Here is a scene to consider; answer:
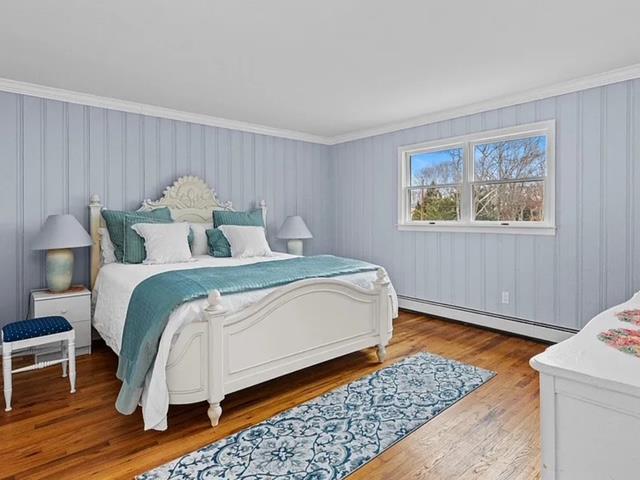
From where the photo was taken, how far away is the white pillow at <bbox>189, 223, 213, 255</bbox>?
3989 millimetres

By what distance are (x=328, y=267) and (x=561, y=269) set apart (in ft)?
6.95

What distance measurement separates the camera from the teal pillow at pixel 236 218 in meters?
4.23

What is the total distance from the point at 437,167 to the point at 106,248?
11.8 ft

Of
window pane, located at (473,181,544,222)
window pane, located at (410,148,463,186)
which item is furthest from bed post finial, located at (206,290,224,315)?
window pane, located at (410,148,463,186)

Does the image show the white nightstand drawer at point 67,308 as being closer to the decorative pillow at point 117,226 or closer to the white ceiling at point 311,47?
the decorative pillow at point 117,226

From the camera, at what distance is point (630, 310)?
1.65 metres

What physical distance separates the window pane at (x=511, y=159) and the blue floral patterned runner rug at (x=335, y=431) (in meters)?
2.00

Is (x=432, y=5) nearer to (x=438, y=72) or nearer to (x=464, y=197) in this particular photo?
(x=438, y=72)

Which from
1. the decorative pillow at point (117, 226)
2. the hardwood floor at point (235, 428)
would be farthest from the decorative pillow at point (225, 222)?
the hardwood floor at point (235, 428)

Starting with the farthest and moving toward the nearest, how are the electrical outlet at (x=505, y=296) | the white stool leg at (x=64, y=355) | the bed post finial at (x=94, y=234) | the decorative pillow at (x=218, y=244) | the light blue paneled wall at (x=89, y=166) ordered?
1. the decorative pillow at (x=218, y=244)
2. the electrical outlet at (x=505, y=296)
3. the bed post finial at (x=94, y=234)
4. the light blue paneled wall at (x=89, y=166)
5. the white stool leg at (x=64, y=355)

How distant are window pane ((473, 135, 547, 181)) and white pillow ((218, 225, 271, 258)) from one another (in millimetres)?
2401

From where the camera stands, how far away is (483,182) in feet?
13.2

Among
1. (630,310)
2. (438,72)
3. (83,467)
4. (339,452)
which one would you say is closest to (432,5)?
(438,72)


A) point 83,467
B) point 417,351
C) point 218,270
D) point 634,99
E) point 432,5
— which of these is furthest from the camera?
point 417,351
